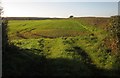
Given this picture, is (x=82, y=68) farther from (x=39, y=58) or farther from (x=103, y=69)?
(x=39, y=58)

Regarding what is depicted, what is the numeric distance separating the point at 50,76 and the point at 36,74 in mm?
1061

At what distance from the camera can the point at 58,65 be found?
2639 centimetres

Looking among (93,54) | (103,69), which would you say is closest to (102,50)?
(93,54)

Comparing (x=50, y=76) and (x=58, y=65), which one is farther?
(x=58, y=65)

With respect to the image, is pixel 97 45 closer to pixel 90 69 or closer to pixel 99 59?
pixel 99 59

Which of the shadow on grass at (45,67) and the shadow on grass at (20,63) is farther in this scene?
the shadow on grass at (45,67)

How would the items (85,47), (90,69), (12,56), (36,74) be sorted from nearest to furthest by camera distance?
(36,74), (90,69), (12,56), (85,47)

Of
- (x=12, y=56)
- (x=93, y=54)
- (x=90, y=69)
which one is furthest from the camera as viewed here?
(x=93, y=54)

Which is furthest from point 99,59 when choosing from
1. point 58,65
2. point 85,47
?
point 85,47

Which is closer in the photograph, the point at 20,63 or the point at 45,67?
the point at 45,67

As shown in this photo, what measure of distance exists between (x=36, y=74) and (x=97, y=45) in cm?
1376

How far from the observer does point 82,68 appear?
1001 inches

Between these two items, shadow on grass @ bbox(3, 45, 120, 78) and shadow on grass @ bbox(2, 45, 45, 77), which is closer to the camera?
shadow on grass @ bbox(2, 45, 45, 77)

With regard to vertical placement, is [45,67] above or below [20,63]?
below
